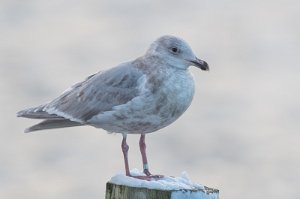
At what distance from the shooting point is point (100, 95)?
26.2ft

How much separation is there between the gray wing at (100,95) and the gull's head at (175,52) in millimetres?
302

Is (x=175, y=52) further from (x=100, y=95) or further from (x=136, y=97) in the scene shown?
(x=100, y=95)

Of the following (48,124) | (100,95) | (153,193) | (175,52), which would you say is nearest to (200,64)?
(175,52)

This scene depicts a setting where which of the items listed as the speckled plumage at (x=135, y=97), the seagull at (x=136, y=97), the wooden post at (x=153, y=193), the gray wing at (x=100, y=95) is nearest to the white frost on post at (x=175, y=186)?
the wooden post at (x=153, y=193)

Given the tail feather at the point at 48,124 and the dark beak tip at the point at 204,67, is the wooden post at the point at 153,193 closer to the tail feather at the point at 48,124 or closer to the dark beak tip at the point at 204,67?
the dark beak tip at the point at 204,67

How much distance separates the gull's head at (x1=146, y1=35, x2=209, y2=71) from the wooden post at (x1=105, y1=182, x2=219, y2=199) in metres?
1.93

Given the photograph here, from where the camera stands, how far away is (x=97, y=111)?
7.89 meters

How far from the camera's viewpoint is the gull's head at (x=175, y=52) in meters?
7.77

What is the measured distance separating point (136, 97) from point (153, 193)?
70.6 inches

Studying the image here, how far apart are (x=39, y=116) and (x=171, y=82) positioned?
55.9 inches

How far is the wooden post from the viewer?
5.92 meters

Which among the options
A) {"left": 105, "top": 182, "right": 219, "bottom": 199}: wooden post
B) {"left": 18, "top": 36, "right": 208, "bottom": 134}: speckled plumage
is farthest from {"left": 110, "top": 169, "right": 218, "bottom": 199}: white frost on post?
{"left": 18, "top": 36, "right": 208, "bottom": 134}: speckled plumage

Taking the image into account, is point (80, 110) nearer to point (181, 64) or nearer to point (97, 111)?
point (97, 111)

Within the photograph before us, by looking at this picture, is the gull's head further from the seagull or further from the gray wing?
the gray wing
